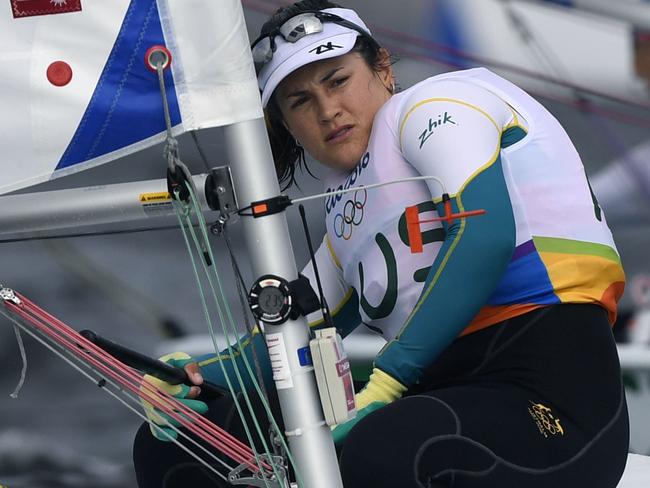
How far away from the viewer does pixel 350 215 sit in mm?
1524

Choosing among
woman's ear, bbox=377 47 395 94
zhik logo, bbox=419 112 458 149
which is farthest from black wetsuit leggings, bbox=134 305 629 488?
woman's ear, bbox=377 47 395 94

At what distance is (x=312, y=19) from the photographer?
57.9 inches

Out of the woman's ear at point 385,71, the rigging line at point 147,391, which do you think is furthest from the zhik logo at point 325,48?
the rigging line at point 147,391

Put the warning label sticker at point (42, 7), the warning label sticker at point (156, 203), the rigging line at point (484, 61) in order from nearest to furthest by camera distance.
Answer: the warning label sticker at point (42, 7), the warning label sticker at point (156, 203), the rigging line at point (484, 61)

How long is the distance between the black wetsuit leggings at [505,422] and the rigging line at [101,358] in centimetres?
15

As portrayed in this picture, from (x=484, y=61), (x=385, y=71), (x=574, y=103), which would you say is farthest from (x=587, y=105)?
(x=385, y=71)

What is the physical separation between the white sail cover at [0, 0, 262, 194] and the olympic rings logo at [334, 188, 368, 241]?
316 mm

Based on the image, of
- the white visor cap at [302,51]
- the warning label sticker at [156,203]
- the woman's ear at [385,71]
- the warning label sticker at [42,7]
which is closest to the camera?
the warning label sticker at [42,7]

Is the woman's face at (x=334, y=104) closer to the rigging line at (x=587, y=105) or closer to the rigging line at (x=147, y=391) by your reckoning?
the rigging line at (x=147, y=391)

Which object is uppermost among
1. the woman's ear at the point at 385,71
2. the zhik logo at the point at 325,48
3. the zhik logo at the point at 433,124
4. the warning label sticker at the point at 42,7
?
the warning label sticker at the point at 42,7

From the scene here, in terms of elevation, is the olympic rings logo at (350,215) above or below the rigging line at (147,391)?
above

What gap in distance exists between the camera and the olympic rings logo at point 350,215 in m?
1.50

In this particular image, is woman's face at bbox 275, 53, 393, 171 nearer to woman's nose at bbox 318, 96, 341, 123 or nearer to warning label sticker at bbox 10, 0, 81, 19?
woman's nose at bbox 318, 96, 341, 123

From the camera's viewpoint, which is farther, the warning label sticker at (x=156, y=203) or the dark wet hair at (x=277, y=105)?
the dark wet hair at (x=277, y=105)
